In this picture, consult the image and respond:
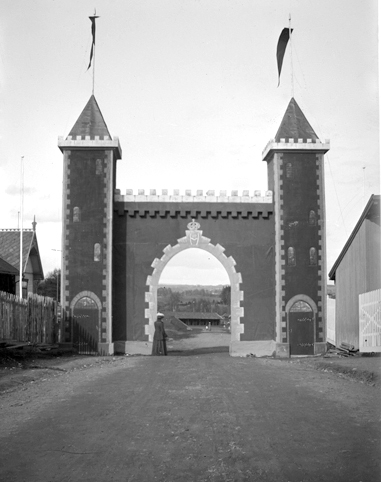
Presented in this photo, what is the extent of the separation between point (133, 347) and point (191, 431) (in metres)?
18.9

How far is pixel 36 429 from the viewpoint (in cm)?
891

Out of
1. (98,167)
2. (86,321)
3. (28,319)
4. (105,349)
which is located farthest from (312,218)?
(28,319)

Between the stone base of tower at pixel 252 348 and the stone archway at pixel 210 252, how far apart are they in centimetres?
31

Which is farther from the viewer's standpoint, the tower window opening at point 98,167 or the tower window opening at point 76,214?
the tower window opening at point 98,167

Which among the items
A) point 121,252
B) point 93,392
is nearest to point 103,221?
point 121,252

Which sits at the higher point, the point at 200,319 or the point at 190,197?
the point at 190,197

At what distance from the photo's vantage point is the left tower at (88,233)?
87.5 feet

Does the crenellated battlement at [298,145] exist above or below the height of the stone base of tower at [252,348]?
above

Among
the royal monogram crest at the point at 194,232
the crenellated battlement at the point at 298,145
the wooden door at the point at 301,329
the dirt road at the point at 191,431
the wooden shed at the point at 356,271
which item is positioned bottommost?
the dirt road at the point at 191,431

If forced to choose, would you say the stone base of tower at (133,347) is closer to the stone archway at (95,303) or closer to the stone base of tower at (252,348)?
the stone archway at (95,303)

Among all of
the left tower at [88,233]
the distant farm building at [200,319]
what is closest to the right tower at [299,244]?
the left tower at [88,233]

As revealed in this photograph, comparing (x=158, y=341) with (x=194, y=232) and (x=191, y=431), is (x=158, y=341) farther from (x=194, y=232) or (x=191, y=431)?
(x=191, y=431)

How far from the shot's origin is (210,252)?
28.1 metres

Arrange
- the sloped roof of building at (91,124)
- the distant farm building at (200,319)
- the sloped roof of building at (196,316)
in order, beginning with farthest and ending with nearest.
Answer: the distant farm building at (200,319)
the sloped roof of building at (196,316)
the sloped roof of building at (91,124)
